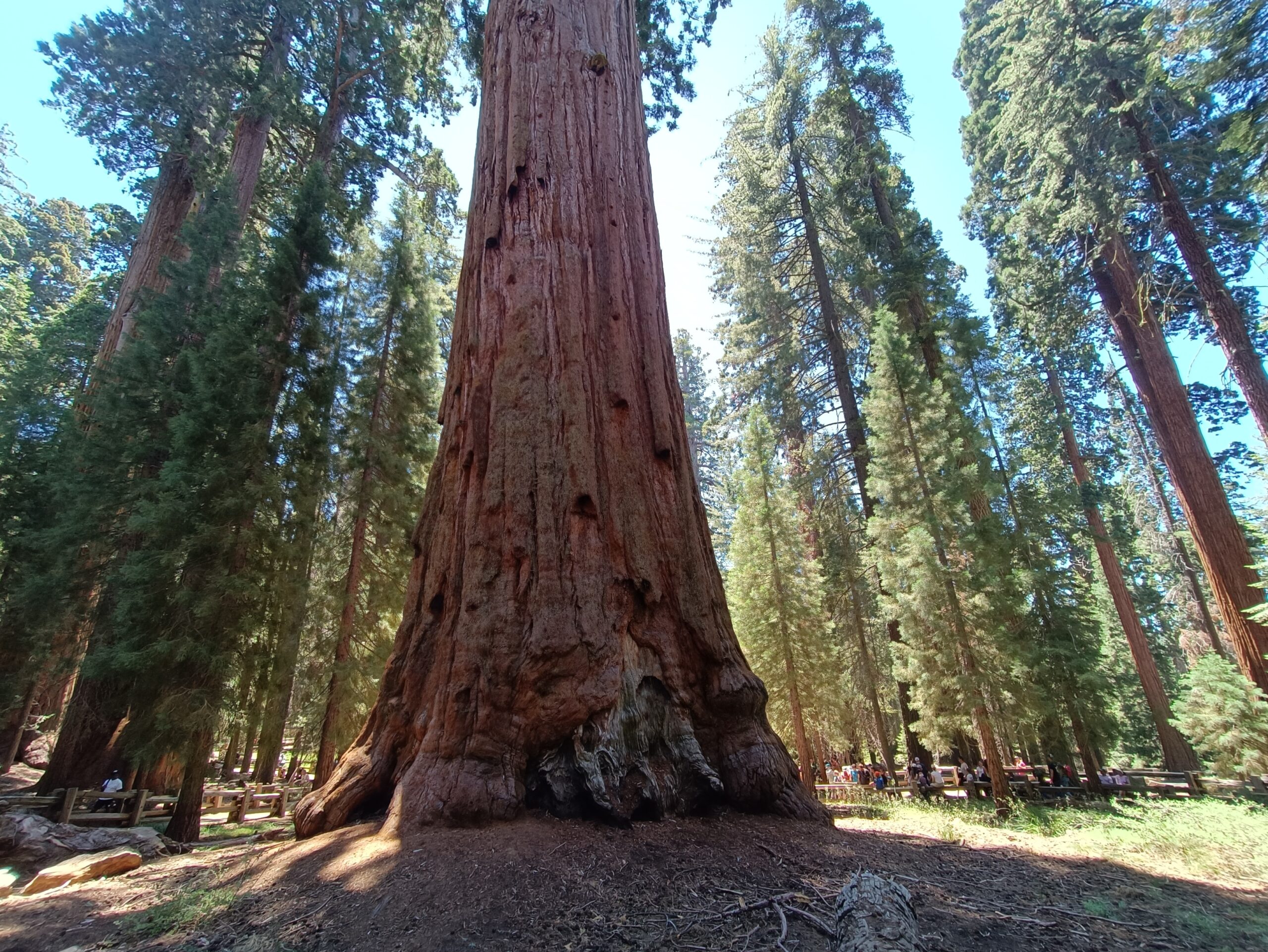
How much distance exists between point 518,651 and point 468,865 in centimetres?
113

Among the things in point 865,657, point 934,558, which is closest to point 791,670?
point 934,558

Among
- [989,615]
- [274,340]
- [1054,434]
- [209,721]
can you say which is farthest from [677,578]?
[1054,434]

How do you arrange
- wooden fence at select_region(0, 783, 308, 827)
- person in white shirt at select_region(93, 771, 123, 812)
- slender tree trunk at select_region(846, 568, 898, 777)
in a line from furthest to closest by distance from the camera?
slender tree trunk at select_region(846, 568, 898, 777)
person in white shirt at select_region(93, 771, 123, 812)
wooden fence at select_region(0, 783, 308, 827)

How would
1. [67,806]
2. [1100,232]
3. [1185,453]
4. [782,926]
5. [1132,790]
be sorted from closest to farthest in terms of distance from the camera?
[782,926] → [67,806] → [1185,453] → [1100,232] → [1132,790]

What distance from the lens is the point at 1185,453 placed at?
40.2 ft

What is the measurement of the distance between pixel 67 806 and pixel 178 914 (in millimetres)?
8191

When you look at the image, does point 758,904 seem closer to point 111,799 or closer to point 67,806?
point 67,806

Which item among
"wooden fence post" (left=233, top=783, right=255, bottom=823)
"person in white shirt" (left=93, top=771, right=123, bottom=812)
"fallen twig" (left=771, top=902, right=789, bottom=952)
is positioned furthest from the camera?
"wooden fence post" (left=233, top=783, right=255, bottom=823)

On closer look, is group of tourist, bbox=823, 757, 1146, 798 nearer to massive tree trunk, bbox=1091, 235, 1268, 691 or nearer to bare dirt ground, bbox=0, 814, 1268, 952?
massive tree trunk, bbox=1091, 235, 1268, 691

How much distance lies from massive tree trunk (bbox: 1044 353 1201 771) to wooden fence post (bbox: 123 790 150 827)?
2163cm

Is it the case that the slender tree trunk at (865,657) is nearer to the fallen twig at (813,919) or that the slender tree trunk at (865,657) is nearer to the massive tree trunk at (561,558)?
the massive tree trunk at (561,558)

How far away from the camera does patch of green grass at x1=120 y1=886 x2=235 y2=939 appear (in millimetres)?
2605

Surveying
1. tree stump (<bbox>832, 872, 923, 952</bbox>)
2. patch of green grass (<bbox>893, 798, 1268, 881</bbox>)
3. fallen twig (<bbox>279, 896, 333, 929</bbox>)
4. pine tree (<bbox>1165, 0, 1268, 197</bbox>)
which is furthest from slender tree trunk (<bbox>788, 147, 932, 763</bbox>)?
fallen twig (<bbox>279, 896, 333, 929</bbox>)

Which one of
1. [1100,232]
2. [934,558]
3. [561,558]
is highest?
[1100,232]
